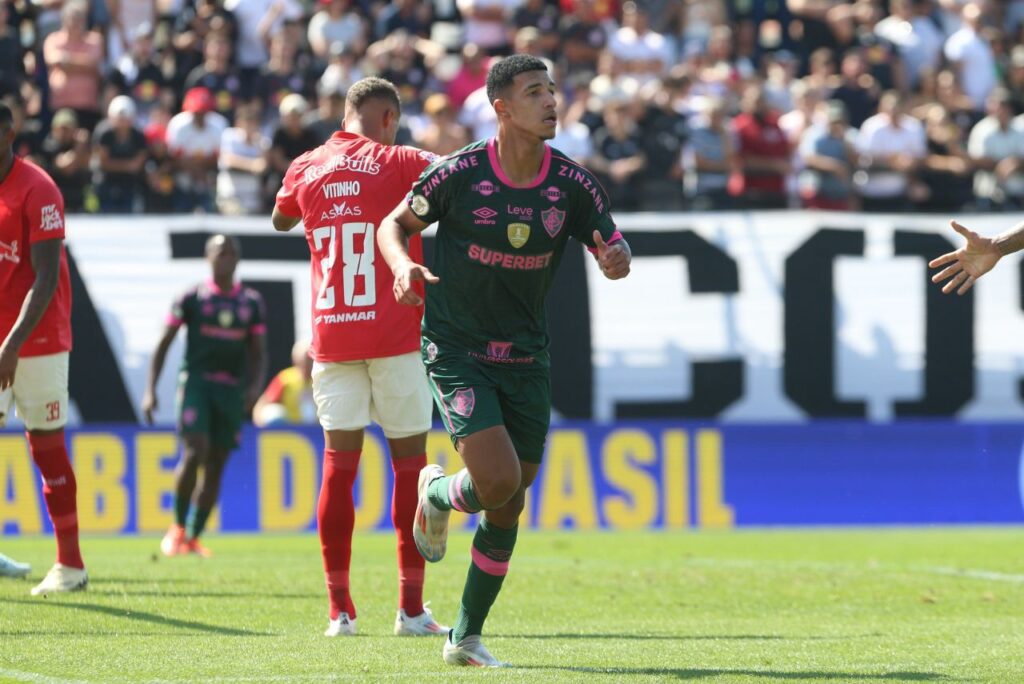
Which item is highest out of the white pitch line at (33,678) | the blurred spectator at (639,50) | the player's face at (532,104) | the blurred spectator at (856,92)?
the blurred spectator at (639,50)

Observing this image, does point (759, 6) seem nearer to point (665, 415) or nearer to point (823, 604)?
point (665, 415)

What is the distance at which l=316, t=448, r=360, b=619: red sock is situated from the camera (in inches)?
326

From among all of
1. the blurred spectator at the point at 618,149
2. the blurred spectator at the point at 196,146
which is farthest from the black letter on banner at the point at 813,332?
the blurred spectator at the point at 196,146

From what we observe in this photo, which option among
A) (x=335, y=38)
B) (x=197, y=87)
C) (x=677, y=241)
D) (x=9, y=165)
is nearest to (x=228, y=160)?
(x=197, y=87)

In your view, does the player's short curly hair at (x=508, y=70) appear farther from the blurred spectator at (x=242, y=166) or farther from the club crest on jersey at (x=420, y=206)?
the blurred spectator at (x=242, y=166)

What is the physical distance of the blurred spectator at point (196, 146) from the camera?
18.7 m

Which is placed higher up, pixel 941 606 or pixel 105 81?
pixel 105 81

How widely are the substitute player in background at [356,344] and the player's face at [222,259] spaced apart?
17.3ft

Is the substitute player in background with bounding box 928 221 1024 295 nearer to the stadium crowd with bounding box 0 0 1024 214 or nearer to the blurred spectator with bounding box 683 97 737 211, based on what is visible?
the stadium crowd with bounding box 0 0 1024 214

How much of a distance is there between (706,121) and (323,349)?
11.9 metres

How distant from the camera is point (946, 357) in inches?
721

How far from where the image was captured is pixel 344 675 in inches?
264

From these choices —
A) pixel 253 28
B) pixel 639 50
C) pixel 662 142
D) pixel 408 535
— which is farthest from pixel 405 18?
pixel 408 535

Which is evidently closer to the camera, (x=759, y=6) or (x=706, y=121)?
(x=706, y=121)
